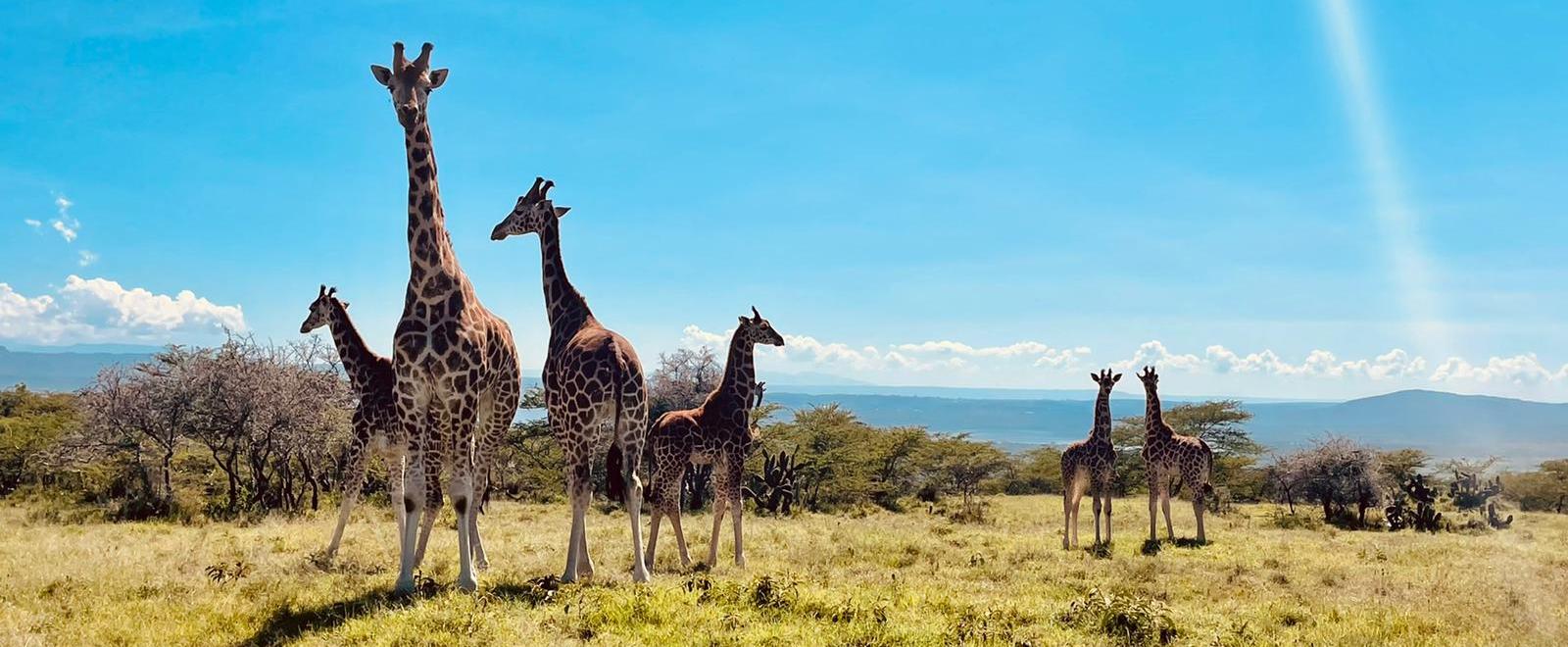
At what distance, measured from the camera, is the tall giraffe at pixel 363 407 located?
37.7 feet

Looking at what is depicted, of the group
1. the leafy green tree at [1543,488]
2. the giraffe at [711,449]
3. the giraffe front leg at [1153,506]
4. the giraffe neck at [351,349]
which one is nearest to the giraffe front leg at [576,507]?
the giraffe at [711,449]

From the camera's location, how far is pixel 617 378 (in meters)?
9.76

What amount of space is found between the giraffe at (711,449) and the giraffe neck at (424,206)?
3.92m

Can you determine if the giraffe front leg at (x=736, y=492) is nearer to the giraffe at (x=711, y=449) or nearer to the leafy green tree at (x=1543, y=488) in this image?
the giraffe at (x=711, y=449)

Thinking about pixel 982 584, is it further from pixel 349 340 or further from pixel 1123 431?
pixel 1123 431

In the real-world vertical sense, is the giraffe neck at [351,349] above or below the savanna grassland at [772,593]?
above

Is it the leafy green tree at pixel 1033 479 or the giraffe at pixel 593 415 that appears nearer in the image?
the giraffe at pixel 593 415

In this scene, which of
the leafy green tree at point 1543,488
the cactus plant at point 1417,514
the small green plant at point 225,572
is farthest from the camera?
the leafy green tree at point 1543,488

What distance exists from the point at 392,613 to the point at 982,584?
23.7 feet

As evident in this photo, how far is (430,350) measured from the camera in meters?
8.56

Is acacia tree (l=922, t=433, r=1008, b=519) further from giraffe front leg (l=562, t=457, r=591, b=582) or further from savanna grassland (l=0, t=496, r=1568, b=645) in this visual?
giraffe front leg (l=562, t=457, r=591, b=582)

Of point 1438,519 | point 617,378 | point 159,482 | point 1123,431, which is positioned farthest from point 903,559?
point 1123,431

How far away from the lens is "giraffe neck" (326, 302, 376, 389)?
39.6 feet

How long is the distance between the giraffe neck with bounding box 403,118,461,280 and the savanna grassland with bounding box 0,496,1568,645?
3.38 meters
